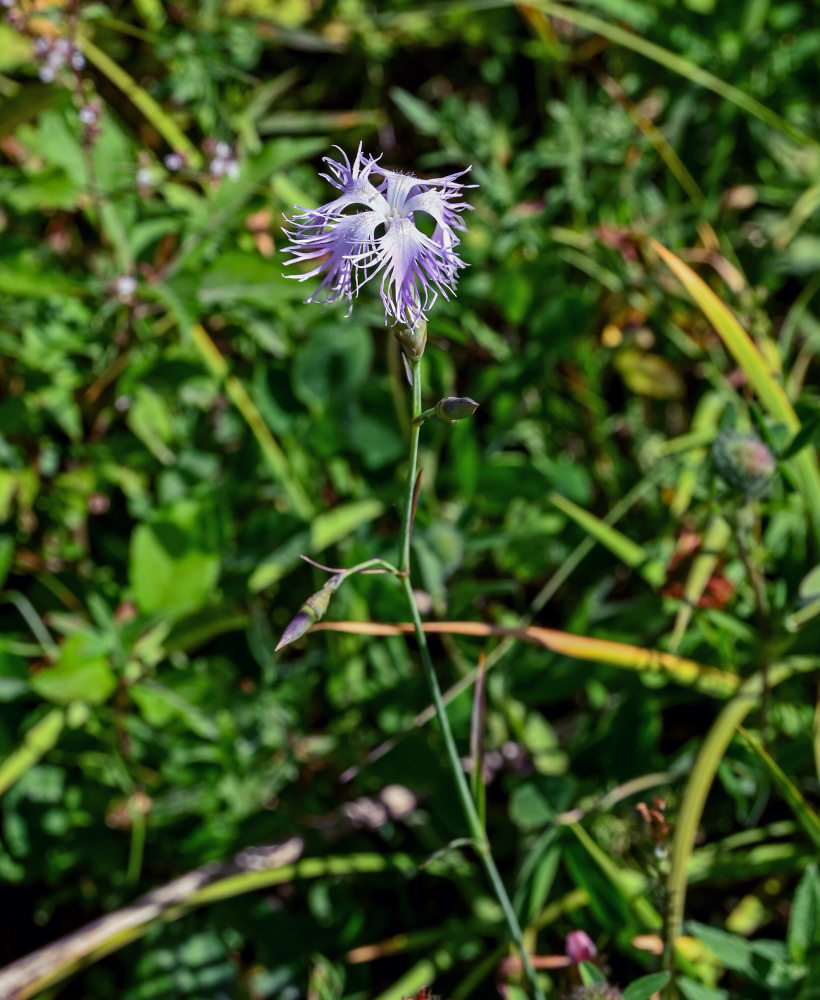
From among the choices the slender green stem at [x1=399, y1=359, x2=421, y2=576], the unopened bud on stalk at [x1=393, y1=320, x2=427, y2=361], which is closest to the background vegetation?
the slender green stem at [x1=399, y1=359, x2=421, y2=576]

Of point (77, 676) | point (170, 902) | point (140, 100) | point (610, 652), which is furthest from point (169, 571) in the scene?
point (140, 100)

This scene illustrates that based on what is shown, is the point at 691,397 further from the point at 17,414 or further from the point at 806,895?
the point at 17,414

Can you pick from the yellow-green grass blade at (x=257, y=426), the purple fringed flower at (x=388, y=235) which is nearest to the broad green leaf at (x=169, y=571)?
the yellow-green grass blade at (x=257, y=426)

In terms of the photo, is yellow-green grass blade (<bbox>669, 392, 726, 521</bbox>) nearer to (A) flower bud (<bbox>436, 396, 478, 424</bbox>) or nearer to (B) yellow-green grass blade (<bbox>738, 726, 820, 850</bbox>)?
(B) yellow-green grass blade (<bbox>738, 726, 820, 850</bbox>)

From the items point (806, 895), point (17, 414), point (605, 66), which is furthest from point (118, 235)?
point (806, 895)

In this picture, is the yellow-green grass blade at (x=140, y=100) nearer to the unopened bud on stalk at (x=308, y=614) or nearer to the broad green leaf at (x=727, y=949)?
the unopened bud on stalk at (x=308, y=614)

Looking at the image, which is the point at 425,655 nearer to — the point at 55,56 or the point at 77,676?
the point at 77,676
